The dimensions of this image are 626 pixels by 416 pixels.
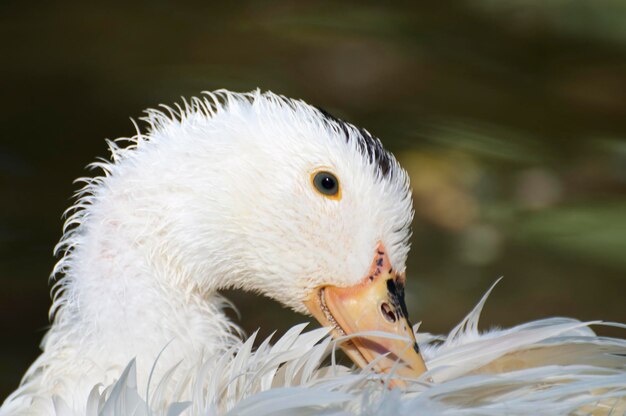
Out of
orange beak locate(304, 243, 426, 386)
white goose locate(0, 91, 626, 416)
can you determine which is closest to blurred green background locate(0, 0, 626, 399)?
white goose locate(0, 91, 626, 416)

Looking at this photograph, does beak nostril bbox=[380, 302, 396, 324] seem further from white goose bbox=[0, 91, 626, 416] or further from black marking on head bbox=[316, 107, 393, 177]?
black marking on head bbox=[316, 107, 393, 177]

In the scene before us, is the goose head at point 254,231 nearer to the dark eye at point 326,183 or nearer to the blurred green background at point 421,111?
the dark eye at point 326,183

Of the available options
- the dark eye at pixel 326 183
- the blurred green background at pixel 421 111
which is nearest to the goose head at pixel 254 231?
the dark eye at pixel 326 183

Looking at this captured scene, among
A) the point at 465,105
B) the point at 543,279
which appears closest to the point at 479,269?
the point at 543,279

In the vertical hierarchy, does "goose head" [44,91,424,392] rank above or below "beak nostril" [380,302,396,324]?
above

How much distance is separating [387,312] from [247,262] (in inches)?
14.1

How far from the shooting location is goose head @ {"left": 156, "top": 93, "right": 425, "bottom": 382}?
2422mm

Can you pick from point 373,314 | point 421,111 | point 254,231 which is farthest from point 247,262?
point 421,111

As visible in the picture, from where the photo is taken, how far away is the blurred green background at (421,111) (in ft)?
15.3

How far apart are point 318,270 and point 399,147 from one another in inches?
124

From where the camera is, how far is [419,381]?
85.5 inches

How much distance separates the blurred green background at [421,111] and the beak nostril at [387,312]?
2051 millimetres

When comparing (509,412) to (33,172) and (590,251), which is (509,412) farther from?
(33,172)

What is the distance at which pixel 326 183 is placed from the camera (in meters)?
2.44
